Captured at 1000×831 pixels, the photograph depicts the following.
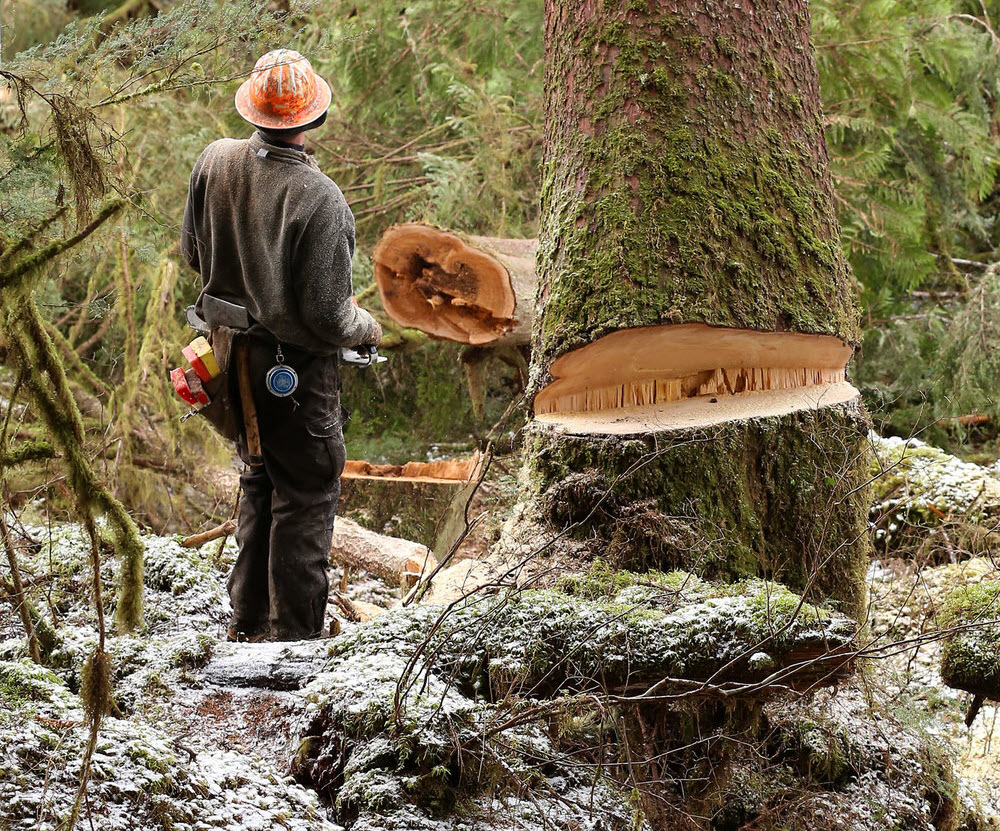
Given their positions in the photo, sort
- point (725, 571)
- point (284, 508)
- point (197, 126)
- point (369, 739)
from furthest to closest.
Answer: point (197, 126)
point (284, 508)
point (725, 571)
point (369, 739)

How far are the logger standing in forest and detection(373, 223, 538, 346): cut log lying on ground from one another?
6.59 feet

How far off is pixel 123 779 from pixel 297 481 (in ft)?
6.39

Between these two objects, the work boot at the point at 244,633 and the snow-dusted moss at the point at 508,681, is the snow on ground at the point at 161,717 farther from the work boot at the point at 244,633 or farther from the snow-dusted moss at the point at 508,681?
the snow-dusted moss at the point at 508,681

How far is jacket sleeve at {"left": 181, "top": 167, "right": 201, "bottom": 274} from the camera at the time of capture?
153 inches

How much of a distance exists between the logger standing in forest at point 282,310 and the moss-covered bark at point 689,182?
906 millimetres

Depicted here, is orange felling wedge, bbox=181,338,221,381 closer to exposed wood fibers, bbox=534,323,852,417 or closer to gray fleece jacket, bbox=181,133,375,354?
gray fleece jacket, bbox=181,133,375,354

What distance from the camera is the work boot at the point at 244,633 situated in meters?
4.05

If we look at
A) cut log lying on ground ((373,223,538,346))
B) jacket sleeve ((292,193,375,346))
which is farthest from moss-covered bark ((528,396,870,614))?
cut log lying on ground ((373,223,538,346))

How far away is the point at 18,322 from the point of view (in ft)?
6.83

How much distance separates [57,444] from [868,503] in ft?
9.27

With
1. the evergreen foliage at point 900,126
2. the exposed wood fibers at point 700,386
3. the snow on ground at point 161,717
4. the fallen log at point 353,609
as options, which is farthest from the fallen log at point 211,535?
the evergreen foliage at point 900,126

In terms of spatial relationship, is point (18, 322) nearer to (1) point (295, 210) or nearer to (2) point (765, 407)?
(1) point (295, 210)

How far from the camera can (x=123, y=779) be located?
6.71 feet

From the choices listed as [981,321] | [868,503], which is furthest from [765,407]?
[981,321]
